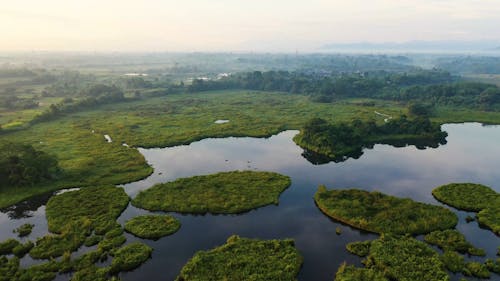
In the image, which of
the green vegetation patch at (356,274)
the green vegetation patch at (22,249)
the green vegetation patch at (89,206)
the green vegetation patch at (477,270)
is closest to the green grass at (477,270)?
the green vegetation patch at (477,270)

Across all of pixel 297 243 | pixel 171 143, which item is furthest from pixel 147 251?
pixel 171 143

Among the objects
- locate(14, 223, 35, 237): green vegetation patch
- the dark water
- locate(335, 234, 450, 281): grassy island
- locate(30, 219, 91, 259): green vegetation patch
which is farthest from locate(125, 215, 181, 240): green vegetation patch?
locate(335, 234, 450, 281): grassy island

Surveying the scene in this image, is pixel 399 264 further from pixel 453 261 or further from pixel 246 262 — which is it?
pixel 246 262

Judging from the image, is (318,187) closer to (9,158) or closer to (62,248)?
(62,248)

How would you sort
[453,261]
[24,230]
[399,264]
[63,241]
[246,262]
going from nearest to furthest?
1. [399,264]
2. [453,261]
3. [246,262]
4. [63,241]
5. [24,230]

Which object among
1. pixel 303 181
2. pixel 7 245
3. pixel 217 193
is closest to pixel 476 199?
pixel 303 181
